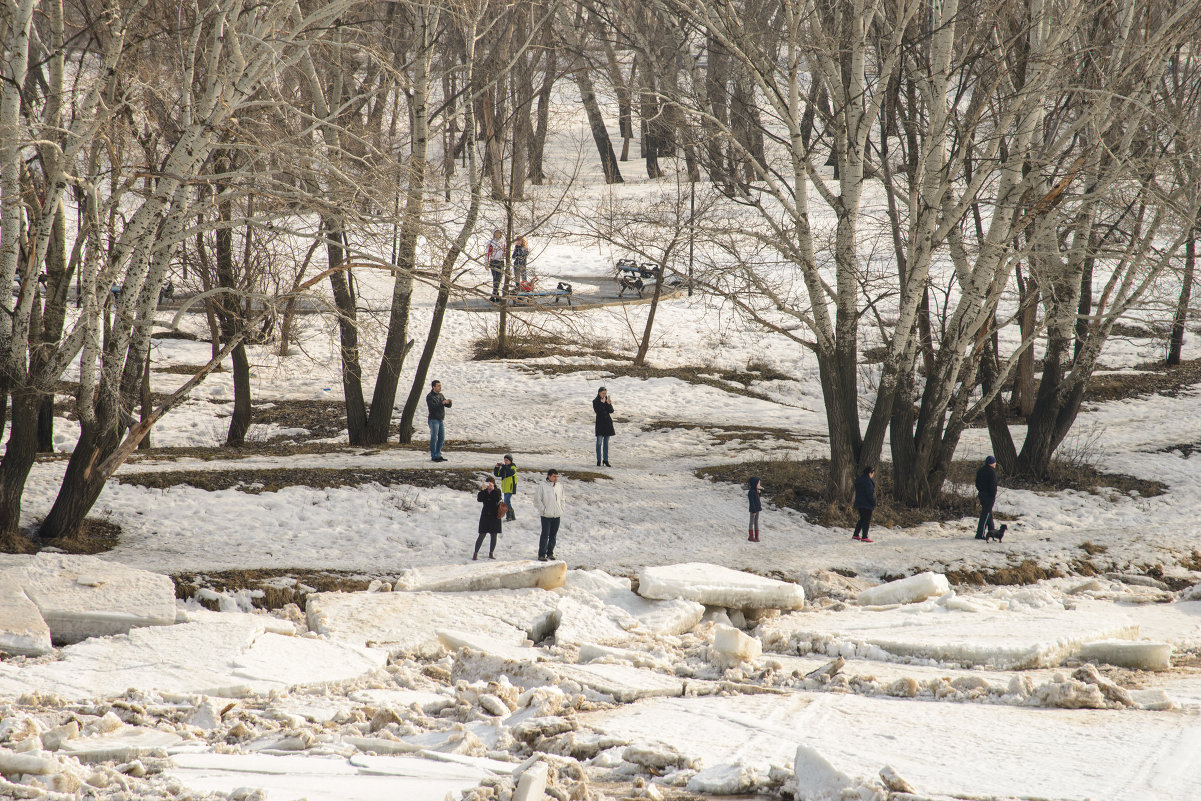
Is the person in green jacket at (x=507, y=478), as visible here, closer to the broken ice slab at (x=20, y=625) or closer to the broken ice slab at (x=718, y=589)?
the broken ice slab at (x=718, y=589)

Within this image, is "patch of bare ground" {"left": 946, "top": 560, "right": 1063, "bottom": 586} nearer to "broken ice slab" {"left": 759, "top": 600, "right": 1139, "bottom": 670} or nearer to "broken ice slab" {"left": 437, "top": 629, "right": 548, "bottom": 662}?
"broken ice slab" {"left": 759, "top": 600, "right": 1139, "bottom": 670}

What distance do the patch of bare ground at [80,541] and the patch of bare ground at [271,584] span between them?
1836mm

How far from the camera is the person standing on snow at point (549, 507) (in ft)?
41.7

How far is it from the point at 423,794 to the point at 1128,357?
29761 millimetres

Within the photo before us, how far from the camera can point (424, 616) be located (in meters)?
9.74

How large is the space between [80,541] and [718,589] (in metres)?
7.79

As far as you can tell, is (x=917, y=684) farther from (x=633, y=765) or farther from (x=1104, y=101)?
(x=1104, y=101)

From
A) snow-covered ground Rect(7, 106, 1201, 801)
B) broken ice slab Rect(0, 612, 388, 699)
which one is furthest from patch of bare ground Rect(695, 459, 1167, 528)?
broken ice slab Rect(0, 612, 388, 699)

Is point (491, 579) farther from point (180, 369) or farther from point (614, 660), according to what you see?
point (180, 369)

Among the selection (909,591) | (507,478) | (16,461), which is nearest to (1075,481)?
(909,591)

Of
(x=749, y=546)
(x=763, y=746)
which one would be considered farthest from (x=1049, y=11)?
(x=763, y=746)

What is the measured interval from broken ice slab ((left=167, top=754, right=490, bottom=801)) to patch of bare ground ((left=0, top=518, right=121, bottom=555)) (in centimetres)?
757

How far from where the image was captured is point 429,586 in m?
10.6

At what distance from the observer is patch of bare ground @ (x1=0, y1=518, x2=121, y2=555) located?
11445mm
